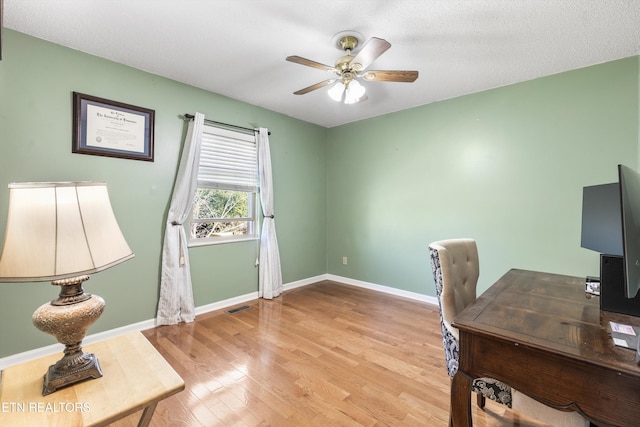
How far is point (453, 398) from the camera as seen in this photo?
1.09 metres

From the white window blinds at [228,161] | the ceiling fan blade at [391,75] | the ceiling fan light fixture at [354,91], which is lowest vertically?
the white window blinds at [228,161]

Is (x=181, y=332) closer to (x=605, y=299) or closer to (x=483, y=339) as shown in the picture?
(x=483, y=339)

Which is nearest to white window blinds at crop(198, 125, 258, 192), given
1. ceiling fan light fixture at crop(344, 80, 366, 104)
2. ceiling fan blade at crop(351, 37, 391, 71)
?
ceiling fan light fixture at crop(344, 80, 366, 104)

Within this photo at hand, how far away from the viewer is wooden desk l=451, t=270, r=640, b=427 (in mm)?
813

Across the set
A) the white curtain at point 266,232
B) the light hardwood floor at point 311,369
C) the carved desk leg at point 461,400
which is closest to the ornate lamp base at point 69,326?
the light hardwood floor at point 311,369

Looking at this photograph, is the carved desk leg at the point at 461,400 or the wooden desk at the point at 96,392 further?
the carved desk leg at the point at 461,400

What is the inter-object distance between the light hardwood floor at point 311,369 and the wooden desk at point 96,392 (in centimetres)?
69

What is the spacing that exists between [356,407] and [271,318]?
148cm

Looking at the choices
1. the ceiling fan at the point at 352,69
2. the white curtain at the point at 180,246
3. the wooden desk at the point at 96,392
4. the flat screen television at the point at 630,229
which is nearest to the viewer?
the flat screen television at the point at 630,229

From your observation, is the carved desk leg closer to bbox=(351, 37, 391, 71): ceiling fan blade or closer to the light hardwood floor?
the light hardwood floor

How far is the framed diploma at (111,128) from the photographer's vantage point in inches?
90.0

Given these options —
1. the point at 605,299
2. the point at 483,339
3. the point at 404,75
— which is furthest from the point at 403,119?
the point at 483,339

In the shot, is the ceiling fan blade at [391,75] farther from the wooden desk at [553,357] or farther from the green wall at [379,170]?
the wooden desk at [553,357]

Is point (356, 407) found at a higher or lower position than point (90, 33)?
lower
